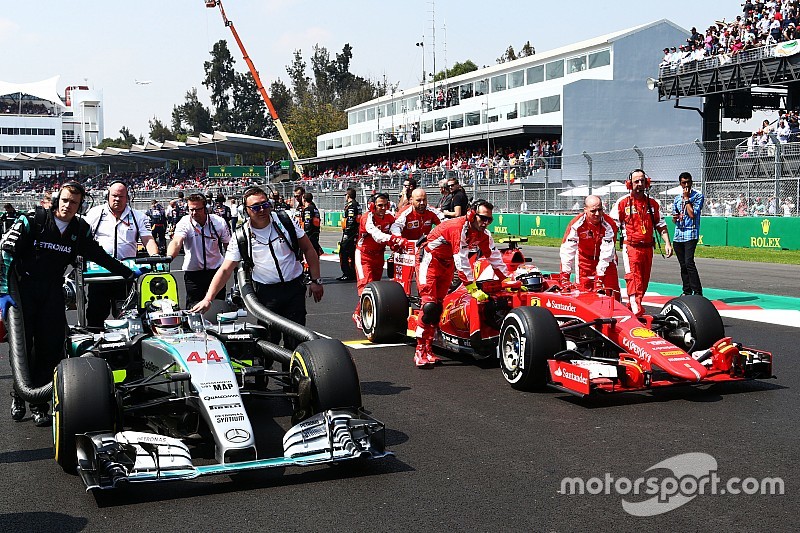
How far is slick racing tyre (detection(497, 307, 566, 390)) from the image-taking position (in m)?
7.67

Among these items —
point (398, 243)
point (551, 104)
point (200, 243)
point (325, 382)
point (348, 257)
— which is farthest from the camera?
point (551, 104)

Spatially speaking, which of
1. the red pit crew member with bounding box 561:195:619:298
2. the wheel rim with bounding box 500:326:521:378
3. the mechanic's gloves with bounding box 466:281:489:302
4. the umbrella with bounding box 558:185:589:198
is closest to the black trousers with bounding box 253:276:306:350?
the wheel rim with bounding box 500:326:521:378

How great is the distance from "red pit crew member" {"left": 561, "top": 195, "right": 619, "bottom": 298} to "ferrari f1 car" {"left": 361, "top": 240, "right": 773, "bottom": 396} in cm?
68

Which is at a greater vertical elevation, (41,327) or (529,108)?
(529,108)

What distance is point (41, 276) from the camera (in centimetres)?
693

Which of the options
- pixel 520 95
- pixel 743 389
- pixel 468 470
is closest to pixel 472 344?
pixel 743 389

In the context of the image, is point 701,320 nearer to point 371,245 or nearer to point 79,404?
point 371,245

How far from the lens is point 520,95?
170ft

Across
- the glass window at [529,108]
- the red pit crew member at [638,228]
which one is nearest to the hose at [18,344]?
the red pit crew member at [638,228]

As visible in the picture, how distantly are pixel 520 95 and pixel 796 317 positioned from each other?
134 feet

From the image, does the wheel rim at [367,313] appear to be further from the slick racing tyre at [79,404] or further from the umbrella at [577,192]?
the umbrella at [577,192]

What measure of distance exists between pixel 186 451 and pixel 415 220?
22.5 feet

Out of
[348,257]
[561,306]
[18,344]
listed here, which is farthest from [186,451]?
[348,257]

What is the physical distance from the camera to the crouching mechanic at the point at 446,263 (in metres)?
9.16
